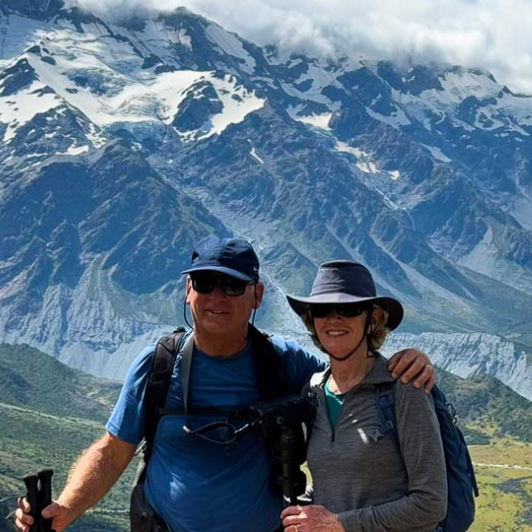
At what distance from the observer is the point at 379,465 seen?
28.8 feet

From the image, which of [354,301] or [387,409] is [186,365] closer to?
[354,301]

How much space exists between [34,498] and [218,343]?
250cm

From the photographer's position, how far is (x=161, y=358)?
10453 millimetres

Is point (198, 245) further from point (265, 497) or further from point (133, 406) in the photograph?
point (265, 497)

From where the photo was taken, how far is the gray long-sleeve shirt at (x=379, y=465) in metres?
8.55

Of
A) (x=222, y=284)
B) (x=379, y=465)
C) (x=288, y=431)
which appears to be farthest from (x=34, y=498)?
(x=379, y=465)

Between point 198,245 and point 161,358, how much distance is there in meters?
1.33

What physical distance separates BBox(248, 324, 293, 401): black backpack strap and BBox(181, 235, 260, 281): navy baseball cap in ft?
2.38

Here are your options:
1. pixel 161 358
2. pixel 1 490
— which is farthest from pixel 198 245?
pixel 1 490

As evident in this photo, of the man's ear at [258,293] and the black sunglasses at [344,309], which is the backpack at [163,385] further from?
the black sunglasses at [344,309]

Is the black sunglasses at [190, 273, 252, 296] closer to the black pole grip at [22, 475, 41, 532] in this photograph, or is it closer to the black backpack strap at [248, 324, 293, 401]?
the black backpack strap at [248, 324, 293, 401]

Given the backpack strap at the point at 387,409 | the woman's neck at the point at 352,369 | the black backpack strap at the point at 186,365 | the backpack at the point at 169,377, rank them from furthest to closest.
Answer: the backpack at the point at 169,377 < the black backpack strap at the point at 186,365 < the woman's neck at the point at 352,369 < the backpack strap at the point at 387,409

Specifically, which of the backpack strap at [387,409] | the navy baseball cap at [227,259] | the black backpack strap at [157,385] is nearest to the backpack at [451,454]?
the backpack strap at [387,409]

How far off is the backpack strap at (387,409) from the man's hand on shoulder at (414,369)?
152 mm
